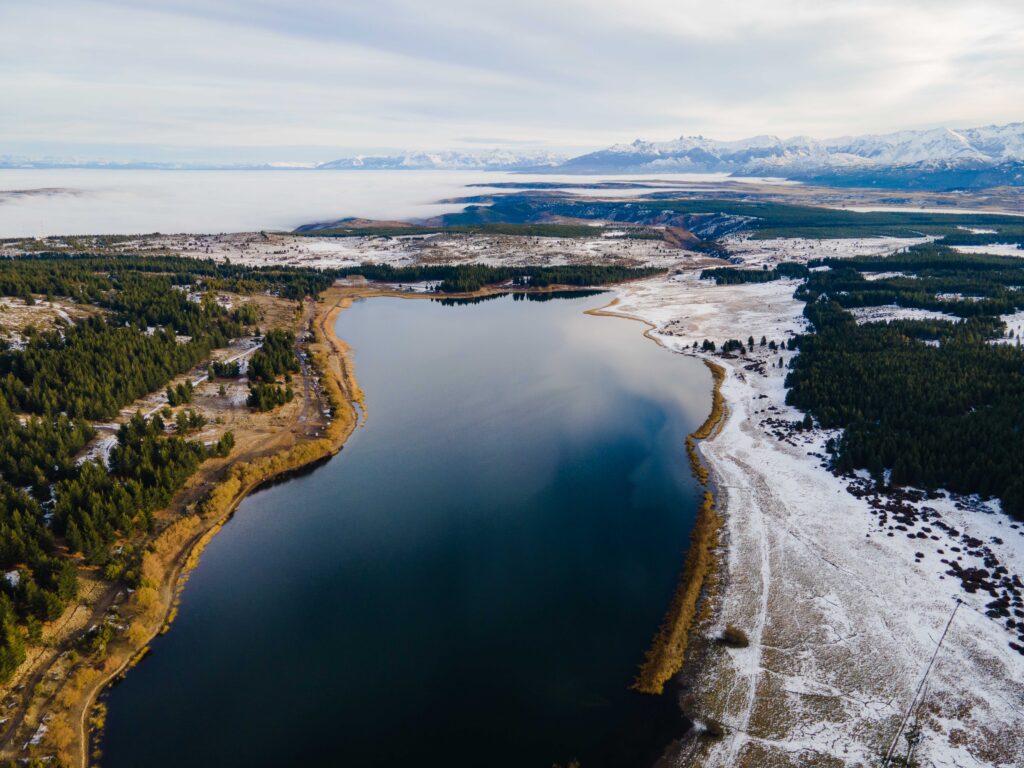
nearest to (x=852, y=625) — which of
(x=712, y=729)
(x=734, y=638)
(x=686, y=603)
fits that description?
(x=734, y=638)

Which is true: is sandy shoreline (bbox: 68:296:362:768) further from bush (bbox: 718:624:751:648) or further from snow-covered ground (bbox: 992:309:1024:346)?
snow-covered ground (bbox: 992:309:1024:346)

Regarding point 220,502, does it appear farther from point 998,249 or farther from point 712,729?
point 998,249

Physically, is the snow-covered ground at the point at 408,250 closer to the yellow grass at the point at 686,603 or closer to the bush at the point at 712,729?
the yellow grass at the point at 686,603

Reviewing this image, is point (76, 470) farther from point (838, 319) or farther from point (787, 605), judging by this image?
point (838, 319)

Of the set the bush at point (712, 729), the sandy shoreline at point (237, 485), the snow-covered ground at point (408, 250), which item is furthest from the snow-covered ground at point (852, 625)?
the snow-covered ground at point (408, 250)

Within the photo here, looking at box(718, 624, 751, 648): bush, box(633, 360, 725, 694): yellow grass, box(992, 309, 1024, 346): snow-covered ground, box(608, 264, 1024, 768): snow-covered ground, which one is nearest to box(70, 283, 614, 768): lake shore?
box(633, 360, 725, 694): yellow grass

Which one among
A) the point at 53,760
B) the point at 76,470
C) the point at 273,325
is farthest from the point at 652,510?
the point at 273,325
